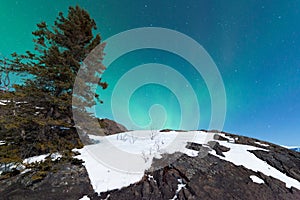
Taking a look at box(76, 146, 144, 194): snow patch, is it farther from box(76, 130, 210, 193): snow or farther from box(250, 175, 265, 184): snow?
box(250, 175, 265, 184): snow

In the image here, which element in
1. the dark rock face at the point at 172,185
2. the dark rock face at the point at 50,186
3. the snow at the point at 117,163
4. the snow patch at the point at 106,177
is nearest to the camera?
the dark rock face at the point at 50,186

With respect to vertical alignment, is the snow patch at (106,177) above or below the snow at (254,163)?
below

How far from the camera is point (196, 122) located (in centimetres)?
1244

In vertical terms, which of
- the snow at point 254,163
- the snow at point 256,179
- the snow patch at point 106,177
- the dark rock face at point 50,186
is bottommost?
the dark rock face at point 50,186

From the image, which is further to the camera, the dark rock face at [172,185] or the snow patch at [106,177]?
the snow patch at [106,177]

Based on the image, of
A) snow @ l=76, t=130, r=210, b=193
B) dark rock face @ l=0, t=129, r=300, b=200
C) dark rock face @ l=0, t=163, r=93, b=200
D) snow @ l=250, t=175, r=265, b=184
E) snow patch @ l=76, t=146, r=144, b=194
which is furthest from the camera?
snow @ l=250, t=175, r=265, b=184

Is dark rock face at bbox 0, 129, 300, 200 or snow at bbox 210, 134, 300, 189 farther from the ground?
snow at bbox 210, 134, 300, 189

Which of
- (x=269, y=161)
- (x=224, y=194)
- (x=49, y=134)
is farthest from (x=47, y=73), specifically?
(x=269, y=161)

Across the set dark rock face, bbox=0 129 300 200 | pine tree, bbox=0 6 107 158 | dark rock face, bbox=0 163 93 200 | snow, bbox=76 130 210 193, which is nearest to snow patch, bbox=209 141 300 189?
dark rock face, bbox=0 129 300 200

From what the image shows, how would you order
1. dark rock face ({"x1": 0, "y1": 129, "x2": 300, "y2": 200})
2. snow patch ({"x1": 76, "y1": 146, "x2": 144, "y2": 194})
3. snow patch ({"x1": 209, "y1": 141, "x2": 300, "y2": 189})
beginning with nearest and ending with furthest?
dark rock face ({"x1": 0, "y1": 129, "x2": 300, "y2": 200}) → snow patch ({"x1": 76, "y1": 146, "x2": 144, "y2": 194}) → snow patch ({"x1": 209, "y1": 141, "x2": 300, "y2": 189})

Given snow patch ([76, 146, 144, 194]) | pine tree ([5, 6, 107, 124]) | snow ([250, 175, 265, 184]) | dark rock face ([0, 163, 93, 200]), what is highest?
pine tree ([5, 6, 107, 124])

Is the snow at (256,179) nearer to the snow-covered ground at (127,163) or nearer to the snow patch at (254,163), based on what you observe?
the snow-covered ground at (127,163)

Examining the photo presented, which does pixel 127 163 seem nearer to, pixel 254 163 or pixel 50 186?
pixel 50 186

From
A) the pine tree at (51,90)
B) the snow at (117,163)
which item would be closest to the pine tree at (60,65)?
the pine tree at (51,90)
